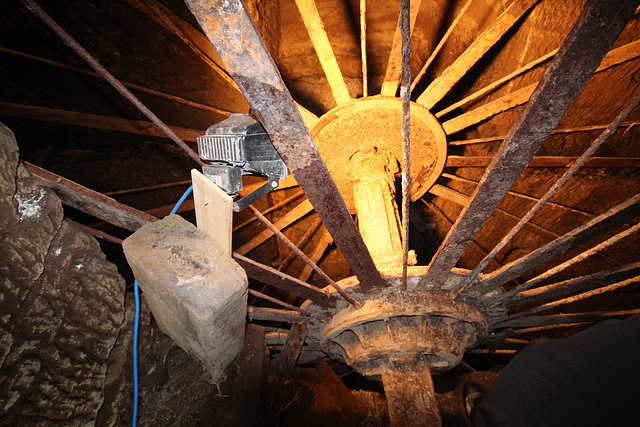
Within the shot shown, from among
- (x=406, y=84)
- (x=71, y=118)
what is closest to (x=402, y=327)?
(x=406, y=84)

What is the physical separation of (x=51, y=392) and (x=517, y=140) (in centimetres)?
294

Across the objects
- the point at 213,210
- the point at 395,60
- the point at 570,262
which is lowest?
the point at 570,262

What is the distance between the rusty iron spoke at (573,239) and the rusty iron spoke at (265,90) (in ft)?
5.30

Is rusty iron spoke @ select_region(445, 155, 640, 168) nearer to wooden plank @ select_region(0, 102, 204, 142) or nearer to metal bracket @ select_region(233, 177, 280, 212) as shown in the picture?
metal bracket @ select_region(233, 177, 280, 212)

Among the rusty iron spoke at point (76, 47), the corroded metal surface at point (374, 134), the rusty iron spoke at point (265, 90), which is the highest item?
the corroded metal surface at point (374, 134)

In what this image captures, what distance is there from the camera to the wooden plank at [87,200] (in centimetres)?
152

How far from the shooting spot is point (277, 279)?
7.62 feet

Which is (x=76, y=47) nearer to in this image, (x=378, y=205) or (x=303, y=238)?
(x=378, y=205)

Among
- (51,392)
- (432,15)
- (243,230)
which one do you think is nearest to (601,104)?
(432,15)

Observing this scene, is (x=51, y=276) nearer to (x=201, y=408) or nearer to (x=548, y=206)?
(x=201, y=408)

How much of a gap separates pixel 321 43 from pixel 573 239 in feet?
10.6

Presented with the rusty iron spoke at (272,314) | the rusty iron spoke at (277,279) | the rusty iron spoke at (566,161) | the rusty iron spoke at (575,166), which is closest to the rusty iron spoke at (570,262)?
the rusty iron spoke at (575,166)

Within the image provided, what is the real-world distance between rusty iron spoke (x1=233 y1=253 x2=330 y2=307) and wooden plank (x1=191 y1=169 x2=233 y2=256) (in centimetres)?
40

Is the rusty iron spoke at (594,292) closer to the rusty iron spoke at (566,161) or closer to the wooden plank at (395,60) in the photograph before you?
the rusty iron spoke at (566,161)
